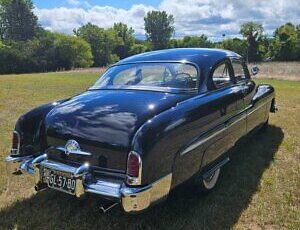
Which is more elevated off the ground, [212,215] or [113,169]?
[113,169]

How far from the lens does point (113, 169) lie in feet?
11.0

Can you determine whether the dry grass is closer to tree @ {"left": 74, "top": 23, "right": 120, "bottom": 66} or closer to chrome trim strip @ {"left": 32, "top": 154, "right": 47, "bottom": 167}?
chrome trim strip @ {"left": 32, "top": 154, "right": 47, "bottom": 167}

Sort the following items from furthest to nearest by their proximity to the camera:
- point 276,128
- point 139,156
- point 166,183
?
point 276,128
point 166,183
point 139,156

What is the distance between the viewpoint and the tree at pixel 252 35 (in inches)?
2876

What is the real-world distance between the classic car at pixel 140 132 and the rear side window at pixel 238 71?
14.5 inches

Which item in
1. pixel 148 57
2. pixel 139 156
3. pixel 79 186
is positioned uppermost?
pixel 148 57

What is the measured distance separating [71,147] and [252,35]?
77.7m

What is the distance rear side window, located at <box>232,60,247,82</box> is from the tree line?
49.9 metres

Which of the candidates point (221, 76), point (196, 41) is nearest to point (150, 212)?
point (221, 76)

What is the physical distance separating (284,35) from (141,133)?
77777 mm

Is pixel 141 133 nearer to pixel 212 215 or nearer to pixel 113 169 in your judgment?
pixel 113 169

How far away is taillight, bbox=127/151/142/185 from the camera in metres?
3.11

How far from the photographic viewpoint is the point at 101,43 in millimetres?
84625

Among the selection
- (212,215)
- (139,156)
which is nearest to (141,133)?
(139,156)
